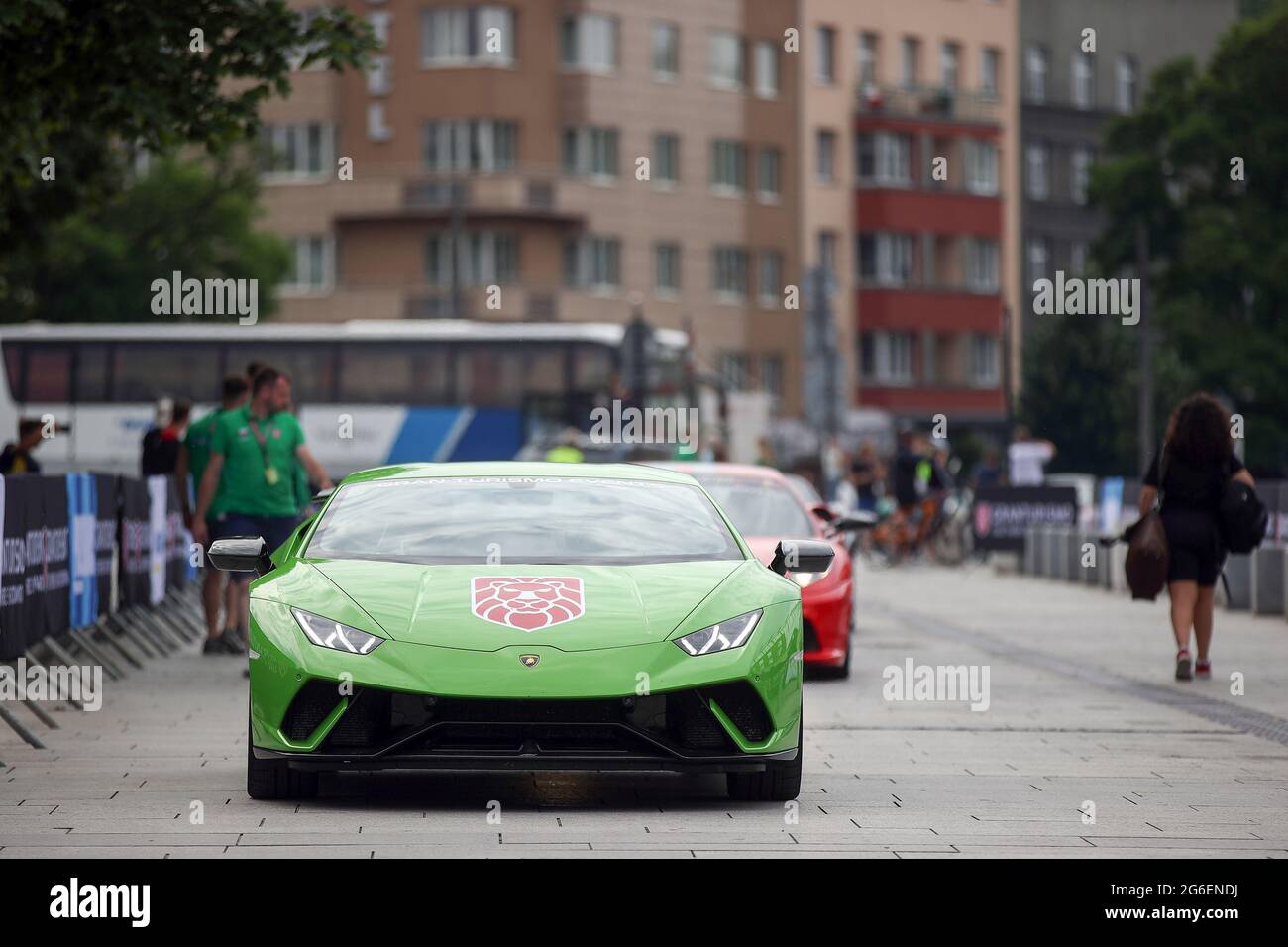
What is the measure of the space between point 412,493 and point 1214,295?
5323 cm

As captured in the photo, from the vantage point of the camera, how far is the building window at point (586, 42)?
7106 cm

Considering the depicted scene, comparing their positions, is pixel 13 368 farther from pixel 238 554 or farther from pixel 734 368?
pixel 238 554

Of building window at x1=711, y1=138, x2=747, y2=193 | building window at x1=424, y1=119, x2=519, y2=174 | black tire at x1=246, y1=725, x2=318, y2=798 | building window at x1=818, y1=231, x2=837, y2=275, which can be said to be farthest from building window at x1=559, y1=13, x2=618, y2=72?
black tire at x1=246, y1=725, x2=318, y2=798

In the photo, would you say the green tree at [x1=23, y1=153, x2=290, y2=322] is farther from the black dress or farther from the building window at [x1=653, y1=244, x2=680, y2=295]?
the black dress

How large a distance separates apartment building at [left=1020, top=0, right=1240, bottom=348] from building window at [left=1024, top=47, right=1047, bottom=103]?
34 mm

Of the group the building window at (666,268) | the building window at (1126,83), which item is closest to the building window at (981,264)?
the building window at (1126,83)

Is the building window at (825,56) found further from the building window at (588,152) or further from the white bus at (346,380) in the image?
the white bus at (346,380)

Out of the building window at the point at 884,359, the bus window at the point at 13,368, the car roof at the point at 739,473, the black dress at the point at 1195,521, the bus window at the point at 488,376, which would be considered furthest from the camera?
the building window at the point at 884,359

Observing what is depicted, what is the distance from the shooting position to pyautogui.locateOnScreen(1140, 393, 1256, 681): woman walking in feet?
49.6

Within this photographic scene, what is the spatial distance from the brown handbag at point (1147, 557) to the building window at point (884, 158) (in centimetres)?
6402

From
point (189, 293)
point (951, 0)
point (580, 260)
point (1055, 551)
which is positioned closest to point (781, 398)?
point (580, 260)

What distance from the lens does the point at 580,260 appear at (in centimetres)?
7131

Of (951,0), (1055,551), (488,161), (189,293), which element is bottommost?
(1055,551)
